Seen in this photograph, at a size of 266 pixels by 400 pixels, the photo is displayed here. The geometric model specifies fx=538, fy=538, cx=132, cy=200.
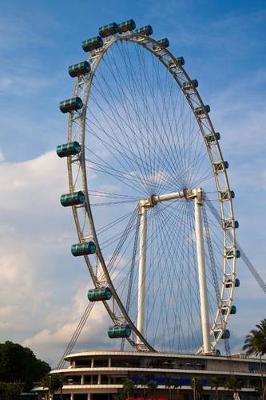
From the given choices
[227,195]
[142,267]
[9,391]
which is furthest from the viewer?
[227,195]

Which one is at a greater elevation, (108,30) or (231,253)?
(108,30)

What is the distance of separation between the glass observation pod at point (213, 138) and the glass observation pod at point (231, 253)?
2247 cm

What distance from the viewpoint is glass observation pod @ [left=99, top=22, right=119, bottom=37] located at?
73.9 metres

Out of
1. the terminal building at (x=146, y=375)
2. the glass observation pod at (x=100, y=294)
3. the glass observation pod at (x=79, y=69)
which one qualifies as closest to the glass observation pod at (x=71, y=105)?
the glass observation pod at (x=79, y=69)

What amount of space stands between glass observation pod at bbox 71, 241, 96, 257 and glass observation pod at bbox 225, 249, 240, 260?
52055 mm

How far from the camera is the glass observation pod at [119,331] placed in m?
69.1

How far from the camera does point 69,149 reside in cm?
6544

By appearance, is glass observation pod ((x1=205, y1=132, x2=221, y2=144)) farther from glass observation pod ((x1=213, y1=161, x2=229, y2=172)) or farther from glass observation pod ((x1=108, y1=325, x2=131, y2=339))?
glass observation pod ((x1=108, y1=325, x2=131, y2=339))

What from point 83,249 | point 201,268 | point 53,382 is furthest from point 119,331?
point 201,268

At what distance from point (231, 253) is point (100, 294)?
5109cm

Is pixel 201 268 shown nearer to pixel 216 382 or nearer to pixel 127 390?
pixel 216 382

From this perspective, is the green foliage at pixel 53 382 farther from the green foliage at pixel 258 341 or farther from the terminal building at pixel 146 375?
the green foliage at pixel 258 341

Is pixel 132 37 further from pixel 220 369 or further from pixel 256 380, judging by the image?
pixel 256 380

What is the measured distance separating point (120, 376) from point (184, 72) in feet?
186
